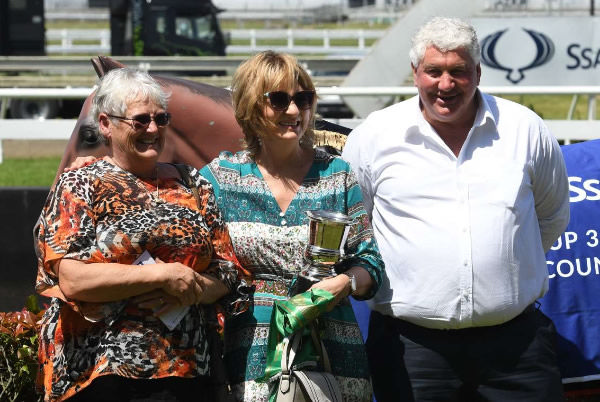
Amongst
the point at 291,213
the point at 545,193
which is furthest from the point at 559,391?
the point at 291,213

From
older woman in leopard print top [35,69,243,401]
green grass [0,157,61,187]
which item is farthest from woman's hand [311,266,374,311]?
green grass [0,157,61,187]

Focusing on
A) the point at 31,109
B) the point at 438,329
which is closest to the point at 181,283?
the point at 438,329

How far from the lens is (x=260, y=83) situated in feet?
11.2

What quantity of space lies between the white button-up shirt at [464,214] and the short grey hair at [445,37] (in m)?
0.22

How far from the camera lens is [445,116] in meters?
3.59

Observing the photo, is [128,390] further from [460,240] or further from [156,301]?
[460,240]

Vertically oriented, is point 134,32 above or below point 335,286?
below

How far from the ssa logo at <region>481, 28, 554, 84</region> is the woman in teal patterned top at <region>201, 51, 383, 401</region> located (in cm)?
1102

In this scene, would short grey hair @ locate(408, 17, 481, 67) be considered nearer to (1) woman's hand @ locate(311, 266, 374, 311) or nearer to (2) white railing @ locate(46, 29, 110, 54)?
(1) woman's hand @ locate(311, 266, 374, 311)

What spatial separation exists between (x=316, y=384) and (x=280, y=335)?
203 millimetres

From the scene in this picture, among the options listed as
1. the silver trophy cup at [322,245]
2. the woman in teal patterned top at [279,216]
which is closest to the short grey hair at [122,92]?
the woman in teal patterned top at [279,216]

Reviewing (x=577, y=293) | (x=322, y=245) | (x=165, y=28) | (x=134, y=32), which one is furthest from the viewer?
(x=165, y=28)

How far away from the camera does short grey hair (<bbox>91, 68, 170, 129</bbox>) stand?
10.8 ft

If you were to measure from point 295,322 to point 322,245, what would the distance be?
268mm
